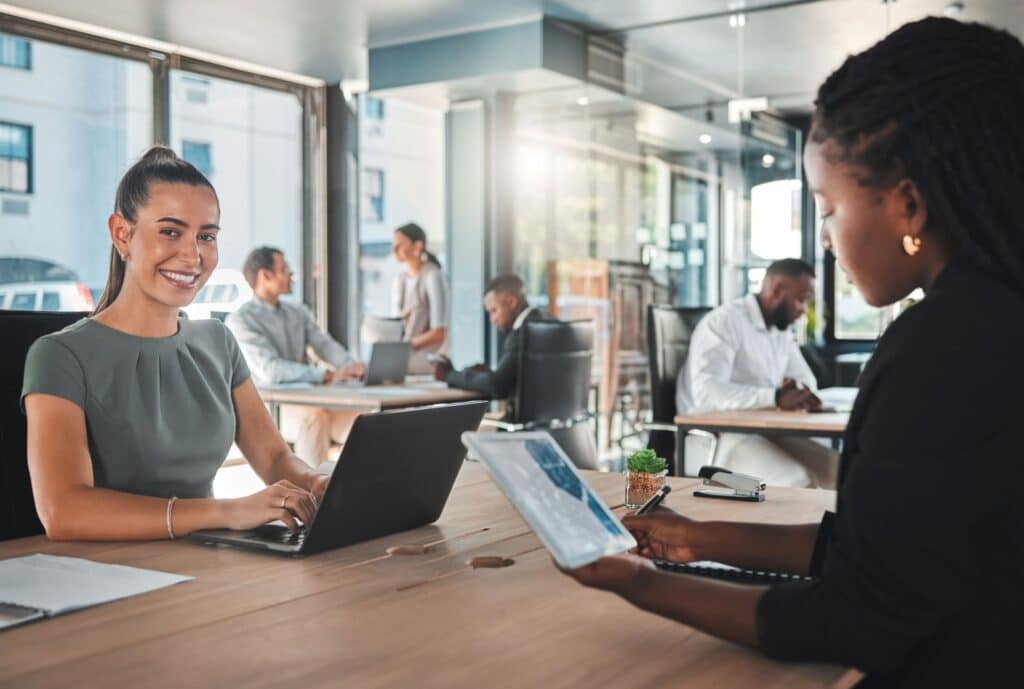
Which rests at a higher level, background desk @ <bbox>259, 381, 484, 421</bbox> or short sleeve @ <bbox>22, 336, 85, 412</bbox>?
short sleeve @ <bbox>22, 336, 85, 412</bbox>

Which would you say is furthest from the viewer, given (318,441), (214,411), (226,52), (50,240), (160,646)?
(226,52)

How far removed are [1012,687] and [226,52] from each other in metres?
7.40

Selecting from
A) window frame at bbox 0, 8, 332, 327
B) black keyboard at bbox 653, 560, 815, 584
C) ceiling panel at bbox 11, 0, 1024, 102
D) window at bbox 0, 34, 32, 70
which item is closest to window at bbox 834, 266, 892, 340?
ceiling panel at bbox 11, 0, 1024, 102

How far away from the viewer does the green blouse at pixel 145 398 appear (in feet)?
6.17

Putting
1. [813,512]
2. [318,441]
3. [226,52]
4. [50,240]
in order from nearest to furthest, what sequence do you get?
[813,512] → [318,441] → [50,240] → [226,52]

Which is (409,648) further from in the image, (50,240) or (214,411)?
(50,240)

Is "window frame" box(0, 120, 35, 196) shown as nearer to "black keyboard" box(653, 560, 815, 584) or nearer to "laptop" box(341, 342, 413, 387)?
"laptop" box(341, 342, 413, 387)

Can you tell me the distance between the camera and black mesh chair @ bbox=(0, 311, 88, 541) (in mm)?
1917

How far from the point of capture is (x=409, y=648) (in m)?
1.16

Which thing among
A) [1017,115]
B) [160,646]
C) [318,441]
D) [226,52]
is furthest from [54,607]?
[226,52]

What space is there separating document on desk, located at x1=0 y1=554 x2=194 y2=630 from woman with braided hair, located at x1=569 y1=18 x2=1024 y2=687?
0.61 meters

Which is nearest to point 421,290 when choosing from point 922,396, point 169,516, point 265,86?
point 265,86

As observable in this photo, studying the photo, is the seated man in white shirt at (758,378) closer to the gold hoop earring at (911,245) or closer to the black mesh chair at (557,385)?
the black mesh chair at (557,385)

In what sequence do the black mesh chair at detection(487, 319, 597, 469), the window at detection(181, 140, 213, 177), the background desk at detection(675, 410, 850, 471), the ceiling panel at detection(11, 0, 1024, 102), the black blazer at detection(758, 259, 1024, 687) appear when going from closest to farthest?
1. the black blazer at detection(758, 259, 1024, 687)
2. the background desk at detection(675, 410, 850, 471)
3. the black mesh chair at detection(487, 319, 597, 469)
4. the ceiling panel at detection(11, 0, 1024, 102)
5. the window at detection(181, 140, 213, 177)
